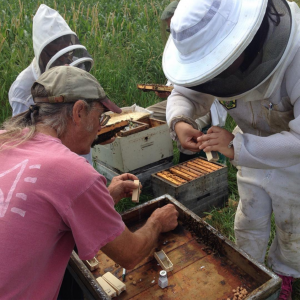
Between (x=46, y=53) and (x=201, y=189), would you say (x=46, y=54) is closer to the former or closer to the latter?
(x=46, y=53)

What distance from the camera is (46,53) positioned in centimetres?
317

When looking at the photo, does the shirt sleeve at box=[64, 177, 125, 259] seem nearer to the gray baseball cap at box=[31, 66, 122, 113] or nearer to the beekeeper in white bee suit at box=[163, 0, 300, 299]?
the gray baseball cap at box=[31, 66, 122, 113]

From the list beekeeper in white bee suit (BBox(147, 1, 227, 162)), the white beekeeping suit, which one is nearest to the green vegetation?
beekeeper in white bee suit (BBox(147, 1, 227, 162))

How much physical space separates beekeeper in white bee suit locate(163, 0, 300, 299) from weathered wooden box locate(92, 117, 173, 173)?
1.51 meters

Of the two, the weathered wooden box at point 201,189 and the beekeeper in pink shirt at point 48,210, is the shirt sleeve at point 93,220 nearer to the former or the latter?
the beekeeper in pink shirt at point 48,210

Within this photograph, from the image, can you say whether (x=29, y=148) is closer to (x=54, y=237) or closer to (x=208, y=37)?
(x=54, y=237)

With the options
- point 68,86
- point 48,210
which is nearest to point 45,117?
point 68,86

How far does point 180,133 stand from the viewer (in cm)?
213

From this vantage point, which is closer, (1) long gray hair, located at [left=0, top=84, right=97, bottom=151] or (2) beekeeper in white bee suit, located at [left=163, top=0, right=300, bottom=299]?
(2) beekeeper in white bee suit, located at [left=163, top=0, right=300, bottom=299]

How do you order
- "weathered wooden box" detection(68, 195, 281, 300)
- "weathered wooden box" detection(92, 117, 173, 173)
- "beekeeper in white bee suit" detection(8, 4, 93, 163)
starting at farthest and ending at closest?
"weathered wooden box" detection(92, 117, 173, 173) → "beekeeper in white bee suit" detection(8, 4, 93, 163) → "weathered wooden box" detection(68, 195, 281, 300)

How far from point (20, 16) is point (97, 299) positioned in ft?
24.5

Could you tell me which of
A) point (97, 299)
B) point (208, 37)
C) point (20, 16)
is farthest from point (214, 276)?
point (20, 16)

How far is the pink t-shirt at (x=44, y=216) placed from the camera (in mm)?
1320

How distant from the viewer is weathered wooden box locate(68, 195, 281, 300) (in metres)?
1.65
